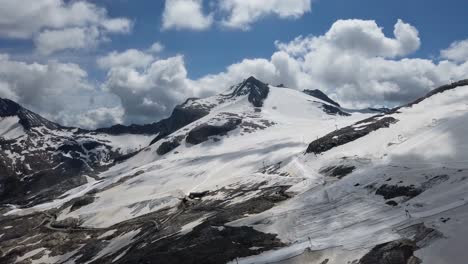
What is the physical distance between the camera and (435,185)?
93.4 meters

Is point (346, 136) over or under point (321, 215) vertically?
over

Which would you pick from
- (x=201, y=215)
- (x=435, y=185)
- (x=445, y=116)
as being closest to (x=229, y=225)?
(x=201, y=215)

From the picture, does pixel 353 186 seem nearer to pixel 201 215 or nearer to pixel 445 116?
pixel 201 215

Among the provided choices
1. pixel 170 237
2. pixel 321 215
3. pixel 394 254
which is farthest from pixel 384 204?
pixel 170 237

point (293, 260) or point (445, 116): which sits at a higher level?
point (445, 116)

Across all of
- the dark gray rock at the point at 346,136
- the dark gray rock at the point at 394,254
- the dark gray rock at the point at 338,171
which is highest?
the dark gray rock at the point at 346,136

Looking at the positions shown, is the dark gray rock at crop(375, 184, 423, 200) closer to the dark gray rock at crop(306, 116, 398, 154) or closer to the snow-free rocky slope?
the snow-free rocky slope

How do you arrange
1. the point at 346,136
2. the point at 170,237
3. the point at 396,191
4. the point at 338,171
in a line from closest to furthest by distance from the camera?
the point at 396,191 → the point at 170,237 → the point at 338,171 → the point at 346,136

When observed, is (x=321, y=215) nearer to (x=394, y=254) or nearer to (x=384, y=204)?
(x=384, y=204)

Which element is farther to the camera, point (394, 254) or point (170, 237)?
point (170, 237)

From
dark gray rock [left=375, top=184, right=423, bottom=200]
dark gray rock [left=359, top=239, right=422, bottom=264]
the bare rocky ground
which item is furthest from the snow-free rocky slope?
the bare rocky ground

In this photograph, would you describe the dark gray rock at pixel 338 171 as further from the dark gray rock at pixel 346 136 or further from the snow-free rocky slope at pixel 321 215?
the dark gray rock at pixel 346 136

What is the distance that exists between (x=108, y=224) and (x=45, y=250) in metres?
32.4

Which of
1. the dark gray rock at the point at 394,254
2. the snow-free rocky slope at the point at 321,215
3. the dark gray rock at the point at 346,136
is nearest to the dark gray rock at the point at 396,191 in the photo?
the snow-free rocky slope at the point at 321,215
